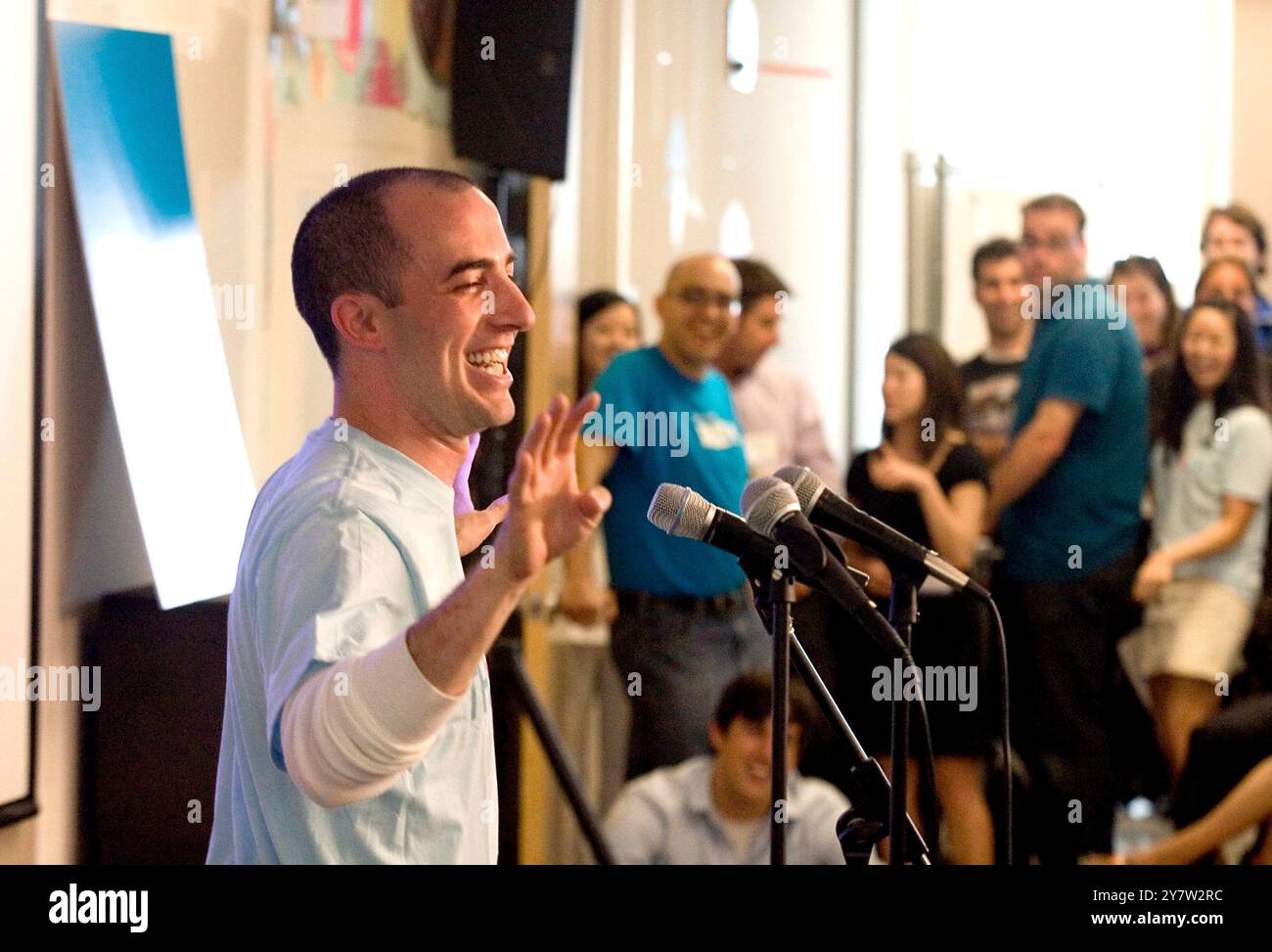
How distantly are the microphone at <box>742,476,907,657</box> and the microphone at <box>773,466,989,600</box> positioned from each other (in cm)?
4

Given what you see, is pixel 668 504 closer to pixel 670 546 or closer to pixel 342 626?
pixel 342 626

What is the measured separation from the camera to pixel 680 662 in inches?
102

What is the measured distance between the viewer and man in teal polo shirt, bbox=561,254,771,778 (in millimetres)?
2383

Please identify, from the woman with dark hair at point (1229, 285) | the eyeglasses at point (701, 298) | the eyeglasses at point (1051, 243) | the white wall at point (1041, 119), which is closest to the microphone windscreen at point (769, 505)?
the eyeglasses at point (701, 298)

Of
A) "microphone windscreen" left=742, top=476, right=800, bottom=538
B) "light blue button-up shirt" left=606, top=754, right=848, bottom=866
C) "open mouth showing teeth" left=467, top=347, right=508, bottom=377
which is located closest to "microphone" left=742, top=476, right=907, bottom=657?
"microphone windscreen" left=742, top=476, right=800, bottom=538

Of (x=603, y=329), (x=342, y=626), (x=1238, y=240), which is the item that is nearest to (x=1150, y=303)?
(x=1238, y=240)

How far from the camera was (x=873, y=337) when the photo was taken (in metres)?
4.08

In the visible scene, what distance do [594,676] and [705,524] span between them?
6.43 feet

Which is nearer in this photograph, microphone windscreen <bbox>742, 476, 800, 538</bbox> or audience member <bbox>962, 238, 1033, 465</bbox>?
microphone windscreen <bbox>742, 476, 800, 538</bbox>

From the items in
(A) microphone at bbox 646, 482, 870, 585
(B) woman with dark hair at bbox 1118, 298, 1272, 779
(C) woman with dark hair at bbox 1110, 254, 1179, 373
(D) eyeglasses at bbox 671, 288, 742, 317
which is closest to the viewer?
(A) microphone at bbox 646, 482, 870, 585

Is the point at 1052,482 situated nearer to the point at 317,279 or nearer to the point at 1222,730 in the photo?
the point at 1222,730

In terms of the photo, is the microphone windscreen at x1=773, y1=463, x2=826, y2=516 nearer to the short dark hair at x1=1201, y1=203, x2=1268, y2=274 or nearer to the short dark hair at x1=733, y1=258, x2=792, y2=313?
the short dark hair at x1=733, y1=258, x2=792, y2=313

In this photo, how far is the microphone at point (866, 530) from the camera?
1329 mm

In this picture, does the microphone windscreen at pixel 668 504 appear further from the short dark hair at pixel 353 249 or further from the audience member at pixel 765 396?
the audience member at pixel 765 396
